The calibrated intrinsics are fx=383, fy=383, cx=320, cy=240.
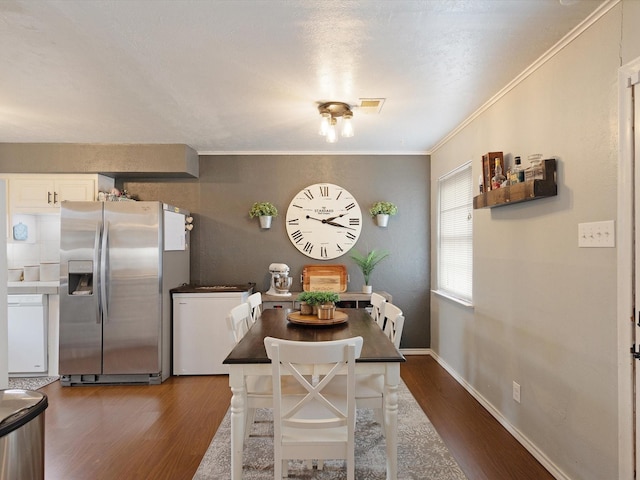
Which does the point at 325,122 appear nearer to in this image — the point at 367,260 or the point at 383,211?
the point at 383,211

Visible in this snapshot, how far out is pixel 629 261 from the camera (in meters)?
1.71

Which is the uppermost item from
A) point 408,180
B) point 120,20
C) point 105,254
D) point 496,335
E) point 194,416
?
point 120,20

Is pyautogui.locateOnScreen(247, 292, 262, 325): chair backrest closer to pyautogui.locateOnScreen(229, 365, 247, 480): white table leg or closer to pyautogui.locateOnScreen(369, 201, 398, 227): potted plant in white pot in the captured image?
pyautogui.locateOnScreen(229, 365, 247, 480): white table leg

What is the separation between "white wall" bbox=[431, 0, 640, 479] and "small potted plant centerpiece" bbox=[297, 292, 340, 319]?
51.3 inches

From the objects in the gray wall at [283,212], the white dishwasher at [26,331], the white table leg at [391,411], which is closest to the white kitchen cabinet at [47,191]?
the gray wall at [283,212]

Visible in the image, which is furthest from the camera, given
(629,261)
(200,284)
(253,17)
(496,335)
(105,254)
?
(200,284)

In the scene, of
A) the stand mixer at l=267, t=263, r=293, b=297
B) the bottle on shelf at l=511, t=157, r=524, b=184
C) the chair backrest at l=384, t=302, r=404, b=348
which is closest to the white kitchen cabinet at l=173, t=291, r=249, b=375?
the stand mixer at l=267, t=263, r=293, b=297

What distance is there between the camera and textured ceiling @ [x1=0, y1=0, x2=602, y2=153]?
1880 millimetres

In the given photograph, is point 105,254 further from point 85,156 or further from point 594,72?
point 594,72

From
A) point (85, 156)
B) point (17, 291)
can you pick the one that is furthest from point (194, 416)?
point (85, 156)

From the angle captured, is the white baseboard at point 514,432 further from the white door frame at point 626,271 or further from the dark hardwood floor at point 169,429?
the white door frame at point 626,271

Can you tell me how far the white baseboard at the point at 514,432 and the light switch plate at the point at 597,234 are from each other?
1.33 m

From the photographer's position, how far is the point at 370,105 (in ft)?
10.3

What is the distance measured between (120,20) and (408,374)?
150 inches
